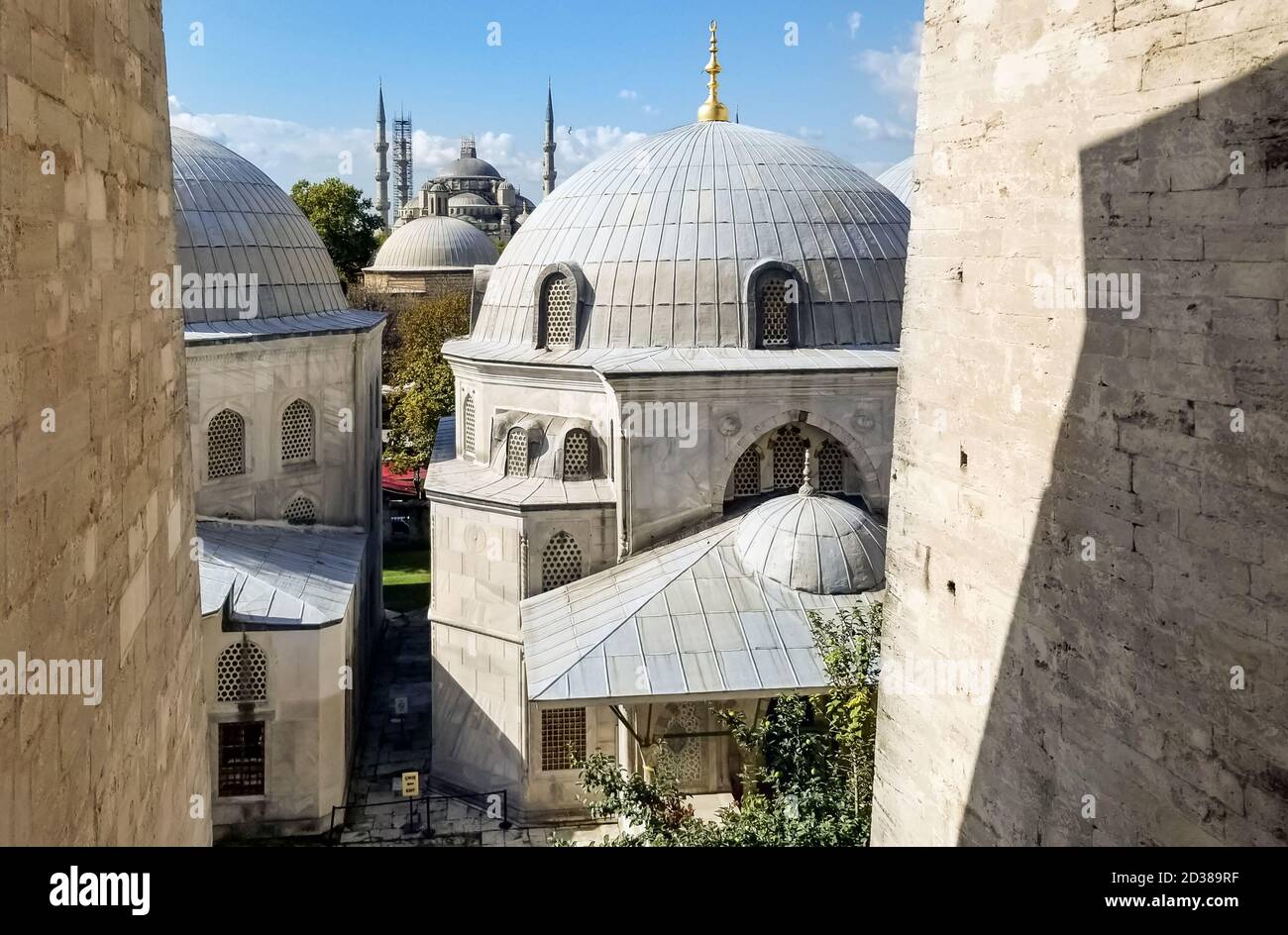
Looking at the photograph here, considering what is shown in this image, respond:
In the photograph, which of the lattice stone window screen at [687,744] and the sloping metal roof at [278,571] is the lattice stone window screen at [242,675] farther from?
the lattice stone window screen at [687,744]

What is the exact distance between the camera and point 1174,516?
4.37 m

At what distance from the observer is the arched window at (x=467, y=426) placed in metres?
17.1

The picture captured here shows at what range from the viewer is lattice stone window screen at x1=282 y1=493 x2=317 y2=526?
16953mm

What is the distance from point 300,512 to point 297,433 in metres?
1.25

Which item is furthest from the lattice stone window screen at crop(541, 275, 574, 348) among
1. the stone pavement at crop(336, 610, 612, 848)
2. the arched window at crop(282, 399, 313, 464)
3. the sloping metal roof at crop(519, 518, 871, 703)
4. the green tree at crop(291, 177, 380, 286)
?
the green tree at crop(291, 177, 380, 286)

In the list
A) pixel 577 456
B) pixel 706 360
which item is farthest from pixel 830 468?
pixel 577 456

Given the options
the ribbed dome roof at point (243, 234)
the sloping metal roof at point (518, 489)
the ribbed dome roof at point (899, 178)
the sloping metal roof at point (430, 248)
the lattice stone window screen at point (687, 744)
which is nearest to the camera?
the lattice stone window screen at point (687, 744)

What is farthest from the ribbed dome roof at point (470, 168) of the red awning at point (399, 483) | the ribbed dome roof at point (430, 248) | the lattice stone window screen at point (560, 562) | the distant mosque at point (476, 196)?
the lattice stone window screen at point (560, 562)

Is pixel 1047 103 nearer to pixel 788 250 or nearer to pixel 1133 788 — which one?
pixel 1133 788

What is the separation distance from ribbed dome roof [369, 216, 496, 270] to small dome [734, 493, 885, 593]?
35.2 m

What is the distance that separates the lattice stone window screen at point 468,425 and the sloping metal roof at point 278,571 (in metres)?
2.27
